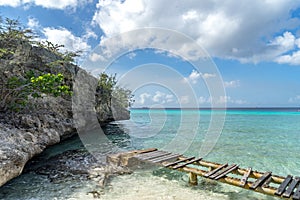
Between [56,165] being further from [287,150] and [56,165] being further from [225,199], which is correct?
[287,150]

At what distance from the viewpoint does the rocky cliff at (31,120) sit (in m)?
6.00

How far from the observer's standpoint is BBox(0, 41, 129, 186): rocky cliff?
5999 millimetres

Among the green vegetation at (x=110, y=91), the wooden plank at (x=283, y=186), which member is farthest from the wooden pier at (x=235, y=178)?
the green vegetation at (x=110, y=91)

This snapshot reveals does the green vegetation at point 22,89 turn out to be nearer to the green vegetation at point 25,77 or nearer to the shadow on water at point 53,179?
the green vegetation at point 25,77

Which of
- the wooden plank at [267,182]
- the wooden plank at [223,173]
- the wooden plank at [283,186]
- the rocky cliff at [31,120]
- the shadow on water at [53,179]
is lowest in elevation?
the shadow on water at [53,179]

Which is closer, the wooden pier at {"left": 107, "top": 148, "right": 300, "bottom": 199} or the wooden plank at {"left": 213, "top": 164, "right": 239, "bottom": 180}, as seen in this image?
the wooden pier at {"left": 107, "top": 148, "right": 300, "bottom": 199}

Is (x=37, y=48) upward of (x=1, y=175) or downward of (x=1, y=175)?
upward

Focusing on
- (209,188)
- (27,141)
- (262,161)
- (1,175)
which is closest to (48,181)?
(1,175)

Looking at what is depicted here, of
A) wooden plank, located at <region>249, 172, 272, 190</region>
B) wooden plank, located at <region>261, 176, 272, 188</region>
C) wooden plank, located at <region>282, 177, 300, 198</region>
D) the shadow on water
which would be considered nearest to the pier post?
wooden plank, located at <region>249, 172, 272, 190</region>

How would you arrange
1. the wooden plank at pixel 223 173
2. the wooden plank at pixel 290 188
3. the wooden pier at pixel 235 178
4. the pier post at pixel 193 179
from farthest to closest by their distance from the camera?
the pier post at pixel 193 179 < the wooden plank at pixel 223 173 < the wooden pier at pixel 235 178 < the wooden plank at pixel 290 188

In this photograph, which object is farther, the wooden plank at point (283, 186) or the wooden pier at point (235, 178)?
the wooden pier at point (235, 178)

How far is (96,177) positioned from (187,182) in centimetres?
272

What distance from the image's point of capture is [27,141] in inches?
313

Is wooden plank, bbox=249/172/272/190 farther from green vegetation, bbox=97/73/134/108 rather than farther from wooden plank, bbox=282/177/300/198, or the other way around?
green vegetation, bbox=97/73/134/108
